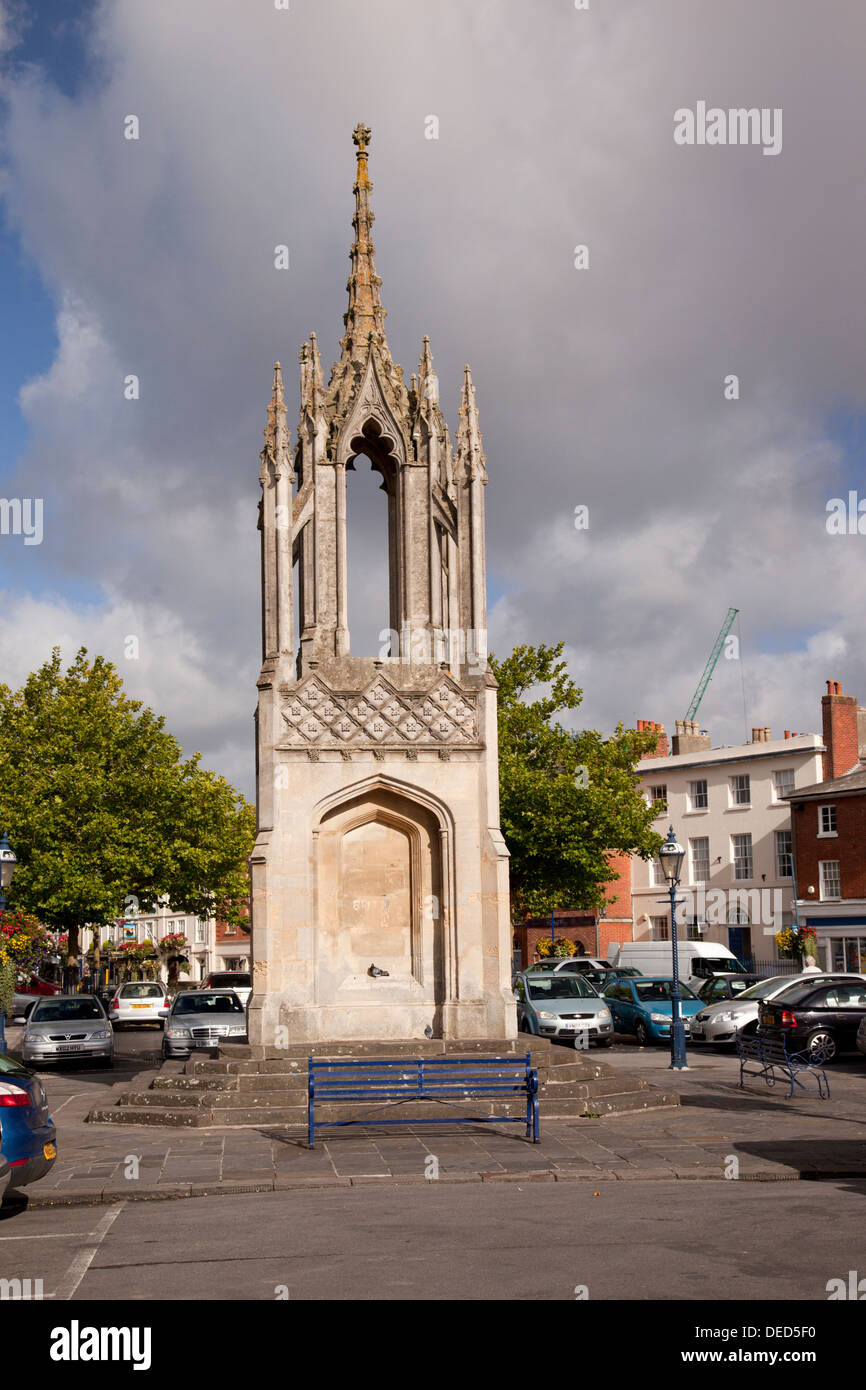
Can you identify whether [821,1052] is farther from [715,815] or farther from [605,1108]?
[715,815]

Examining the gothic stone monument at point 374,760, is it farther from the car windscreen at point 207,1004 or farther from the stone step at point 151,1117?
the car windscreen at point 207,1004

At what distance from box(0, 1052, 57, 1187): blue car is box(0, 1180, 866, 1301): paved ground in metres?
0.46

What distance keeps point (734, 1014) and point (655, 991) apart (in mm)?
2902

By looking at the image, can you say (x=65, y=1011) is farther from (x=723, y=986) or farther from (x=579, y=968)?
(x=723, y=986)

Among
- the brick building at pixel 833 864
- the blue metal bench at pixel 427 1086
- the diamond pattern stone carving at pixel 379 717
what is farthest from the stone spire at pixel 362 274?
the brick building at pixel 833 864

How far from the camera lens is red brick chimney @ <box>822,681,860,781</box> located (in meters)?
52.2

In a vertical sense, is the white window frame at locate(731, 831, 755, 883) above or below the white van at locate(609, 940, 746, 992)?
above

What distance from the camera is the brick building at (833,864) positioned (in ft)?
152

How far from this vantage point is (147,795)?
40.6 m

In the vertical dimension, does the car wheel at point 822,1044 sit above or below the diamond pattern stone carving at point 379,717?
below

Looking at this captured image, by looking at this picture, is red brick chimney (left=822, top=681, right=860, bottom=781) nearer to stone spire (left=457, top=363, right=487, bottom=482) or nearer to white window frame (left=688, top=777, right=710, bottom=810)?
white window frame (left=688, top=777, right=710, bottom=810)

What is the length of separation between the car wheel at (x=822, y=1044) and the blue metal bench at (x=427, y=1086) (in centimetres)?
943

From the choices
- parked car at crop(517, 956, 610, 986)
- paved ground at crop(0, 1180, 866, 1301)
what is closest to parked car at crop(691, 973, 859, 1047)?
parked car at crop(517, 956, 610, 986)

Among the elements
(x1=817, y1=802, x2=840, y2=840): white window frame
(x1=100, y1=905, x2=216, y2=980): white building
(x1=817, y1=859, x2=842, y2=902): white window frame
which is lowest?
(x1=100, y1=905, x2=216, y2=980): white building
